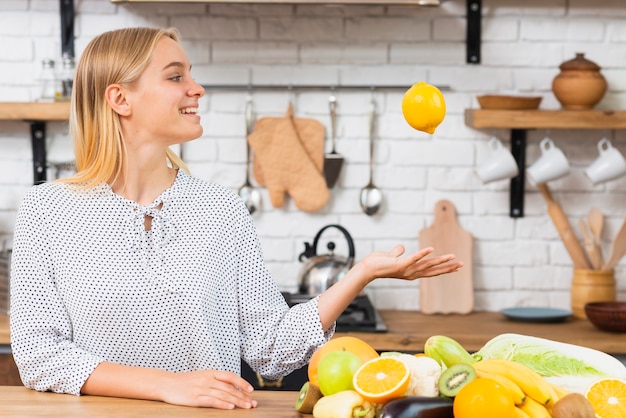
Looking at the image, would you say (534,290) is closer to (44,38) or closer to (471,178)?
(471,178)

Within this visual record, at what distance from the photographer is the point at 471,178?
11.1ft

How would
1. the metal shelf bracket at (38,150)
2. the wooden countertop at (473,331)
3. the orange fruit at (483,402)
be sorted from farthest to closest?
1. the metal shelf bracket at (38,150)
2. the wooden countertop at (473,331)
3. the orange fruit at (483,402)

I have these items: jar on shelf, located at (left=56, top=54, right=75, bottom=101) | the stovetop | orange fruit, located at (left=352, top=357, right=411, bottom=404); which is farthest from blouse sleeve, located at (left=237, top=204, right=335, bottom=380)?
jar on shelf, located at (left=56, top=54, right=75, bottom=101)

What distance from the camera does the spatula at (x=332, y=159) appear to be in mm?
3338

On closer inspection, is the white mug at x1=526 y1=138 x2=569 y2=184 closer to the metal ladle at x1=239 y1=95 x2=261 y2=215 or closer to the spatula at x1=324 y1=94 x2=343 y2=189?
the spatula at x1=324 y1=94 x2=343 y2=189

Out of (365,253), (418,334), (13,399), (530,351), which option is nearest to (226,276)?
(13,399)

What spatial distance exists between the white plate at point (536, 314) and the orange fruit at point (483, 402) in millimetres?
1881

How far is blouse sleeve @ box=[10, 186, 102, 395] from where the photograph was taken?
71.5 inches

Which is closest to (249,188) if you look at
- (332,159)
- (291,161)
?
(291,161)

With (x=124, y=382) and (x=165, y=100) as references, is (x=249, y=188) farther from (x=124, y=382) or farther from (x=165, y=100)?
(x=124, y=382)

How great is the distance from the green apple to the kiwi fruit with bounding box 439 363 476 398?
133mm

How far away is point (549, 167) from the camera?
3221 mm

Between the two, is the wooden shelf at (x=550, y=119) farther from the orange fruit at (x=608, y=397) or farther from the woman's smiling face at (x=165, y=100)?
the orange fruit at (x=608, y=397)

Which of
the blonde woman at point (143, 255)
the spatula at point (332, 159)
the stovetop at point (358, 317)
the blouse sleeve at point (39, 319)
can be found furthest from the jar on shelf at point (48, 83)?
the blouse sleeve at point (39, 319)
